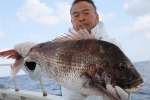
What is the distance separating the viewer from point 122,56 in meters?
1.48

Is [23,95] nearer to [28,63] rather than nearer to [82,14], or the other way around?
[28,63]

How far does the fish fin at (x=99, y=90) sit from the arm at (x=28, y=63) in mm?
766

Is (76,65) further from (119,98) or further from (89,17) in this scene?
(89,17)

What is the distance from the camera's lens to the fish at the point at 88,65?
1395 mm

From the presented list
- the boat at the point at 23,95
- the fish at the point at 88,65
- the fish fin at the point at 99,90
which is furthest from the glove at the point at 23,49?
the boat at the point at 23,95

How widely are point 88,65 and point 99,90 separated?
0.76ft

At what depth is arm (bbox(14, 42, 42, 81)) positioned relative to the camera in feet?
5.97

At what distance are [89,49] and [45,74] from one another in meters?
0.51

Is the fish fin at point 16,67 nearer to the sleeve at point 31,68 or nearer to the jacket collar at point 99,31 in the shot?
the sleeve at point 31,68

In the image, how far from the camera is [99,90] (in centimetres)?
137

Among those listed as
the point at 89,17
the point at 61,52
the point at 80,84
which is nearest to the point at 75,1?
the point at 89,17

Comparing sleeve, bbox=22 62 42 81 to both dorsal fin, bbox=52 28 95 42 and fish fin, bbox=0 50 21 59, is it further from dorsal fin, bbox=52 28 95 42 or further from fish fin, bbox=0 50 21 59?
dorsal fin, bbox=52 28 95 42

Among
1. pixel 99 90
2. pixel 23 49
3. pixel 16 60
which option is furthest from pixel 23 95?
pixel 99 90

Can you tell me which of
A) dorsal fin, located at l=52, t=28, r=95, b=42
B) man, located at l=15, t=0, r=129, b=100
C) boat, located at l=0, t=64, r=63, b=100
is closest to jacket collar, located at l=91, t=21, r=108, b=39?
man, located at l=15, t=0, r=129, b=100
